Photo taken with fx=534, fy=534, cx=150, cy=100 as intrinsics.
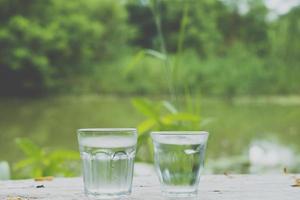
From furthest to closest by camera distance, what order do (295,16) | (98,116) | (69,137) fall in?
(295,16)
(98,116)
(69,137)

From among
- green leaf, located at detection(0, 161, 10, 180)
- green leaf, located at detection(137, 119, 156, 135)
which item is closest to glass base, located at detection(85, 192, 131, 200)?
green leaf, located at detection(0, 161, 10, 180)

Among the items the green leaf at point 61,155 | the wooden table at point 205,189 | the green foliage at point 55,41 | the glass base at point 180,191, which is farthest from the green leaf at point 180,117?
the green foliage at point 55,41

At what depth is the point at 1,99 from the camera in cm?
820

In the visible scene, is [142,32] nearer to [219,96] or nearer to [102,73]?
[102,73]

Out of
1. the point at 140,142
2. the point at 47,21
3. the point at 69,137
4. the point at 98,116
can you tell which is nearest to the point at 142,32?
the point at 47,21

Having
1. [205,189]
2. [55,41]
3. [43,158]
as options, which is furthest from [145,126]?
[55,41]

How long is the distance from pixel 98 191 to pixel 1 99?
8.15 metres

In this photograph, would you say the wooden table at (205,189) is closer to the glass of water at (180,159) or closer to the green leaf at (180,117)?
the glass of water at (180,159)

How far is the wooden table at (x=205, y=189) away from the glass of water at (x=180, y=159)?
3 centimetres

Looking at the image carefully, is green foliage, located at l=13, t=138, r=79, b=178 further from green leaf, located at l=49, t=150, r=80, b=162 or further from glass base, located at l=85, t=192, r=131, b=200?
glass base, located at l=85, t=192, r=131, b=200

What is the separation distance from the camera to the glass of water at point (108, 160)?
1.18 ft

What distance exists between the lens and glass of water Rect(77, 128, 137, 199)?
361mm

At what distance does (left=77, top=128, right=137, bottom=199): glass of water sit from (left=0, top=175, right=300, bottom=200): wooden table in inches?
1.6

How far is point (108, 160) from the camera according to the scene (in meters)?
0.36
